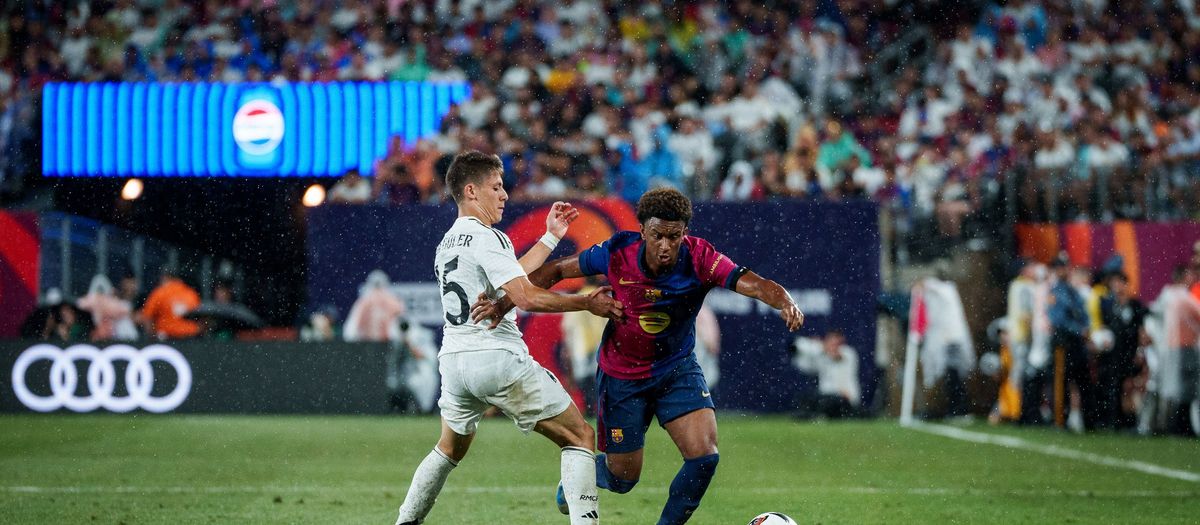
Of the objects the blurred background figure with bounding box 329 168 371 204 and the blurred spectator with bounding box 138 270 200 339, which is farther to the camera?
the blurred background figure with bounding box 329 168 371 204

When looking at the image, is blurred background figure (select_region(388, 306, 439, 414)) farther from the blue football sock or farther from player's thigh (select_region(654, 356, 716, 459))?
the blue football sock

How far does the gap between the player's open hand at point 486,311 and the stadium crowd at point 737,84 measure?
11.4 m

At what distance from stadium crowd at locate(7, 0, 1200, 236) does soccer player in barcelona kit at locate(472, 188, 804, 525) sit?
10.7 metres

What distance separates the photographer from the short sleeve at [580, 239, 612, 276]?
701 cm

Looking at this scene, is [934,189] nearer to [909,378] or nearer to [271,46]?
[909,378]

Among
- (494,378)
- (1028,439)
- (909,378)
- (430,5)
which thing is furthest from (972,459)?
(430,5)

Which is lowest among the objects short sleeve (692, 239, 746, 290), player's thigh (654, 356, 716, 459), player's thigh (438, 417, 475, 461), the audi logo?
the audi logo

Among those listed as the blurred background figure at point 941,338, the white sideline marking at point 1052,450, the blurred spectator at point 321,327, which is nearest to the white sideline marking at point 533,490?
the white sideline marking at point 1052,450

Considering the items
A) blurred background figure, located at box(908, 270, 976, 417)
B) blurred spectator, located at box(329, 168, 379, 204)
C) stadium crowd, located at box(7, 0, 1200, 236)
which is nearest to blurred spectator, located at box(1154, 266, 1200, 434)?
stadium crowd, located at box(7, 0, 1200, 236)

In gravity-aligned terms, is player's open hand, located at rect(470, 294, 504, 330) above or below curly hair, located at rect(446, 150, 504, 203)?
below

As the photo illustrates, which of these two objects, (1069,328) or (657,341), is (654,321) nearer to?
(657,341)

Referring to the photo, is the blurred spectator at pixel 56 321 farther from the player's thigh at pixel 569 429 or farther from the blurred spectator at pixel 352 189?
the player's thigh at pixel 569 429

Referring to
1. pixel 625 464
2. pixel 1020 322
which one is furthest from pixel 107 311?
pixel 625 464

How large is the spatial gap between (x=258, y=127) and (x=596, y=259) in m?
14.0
